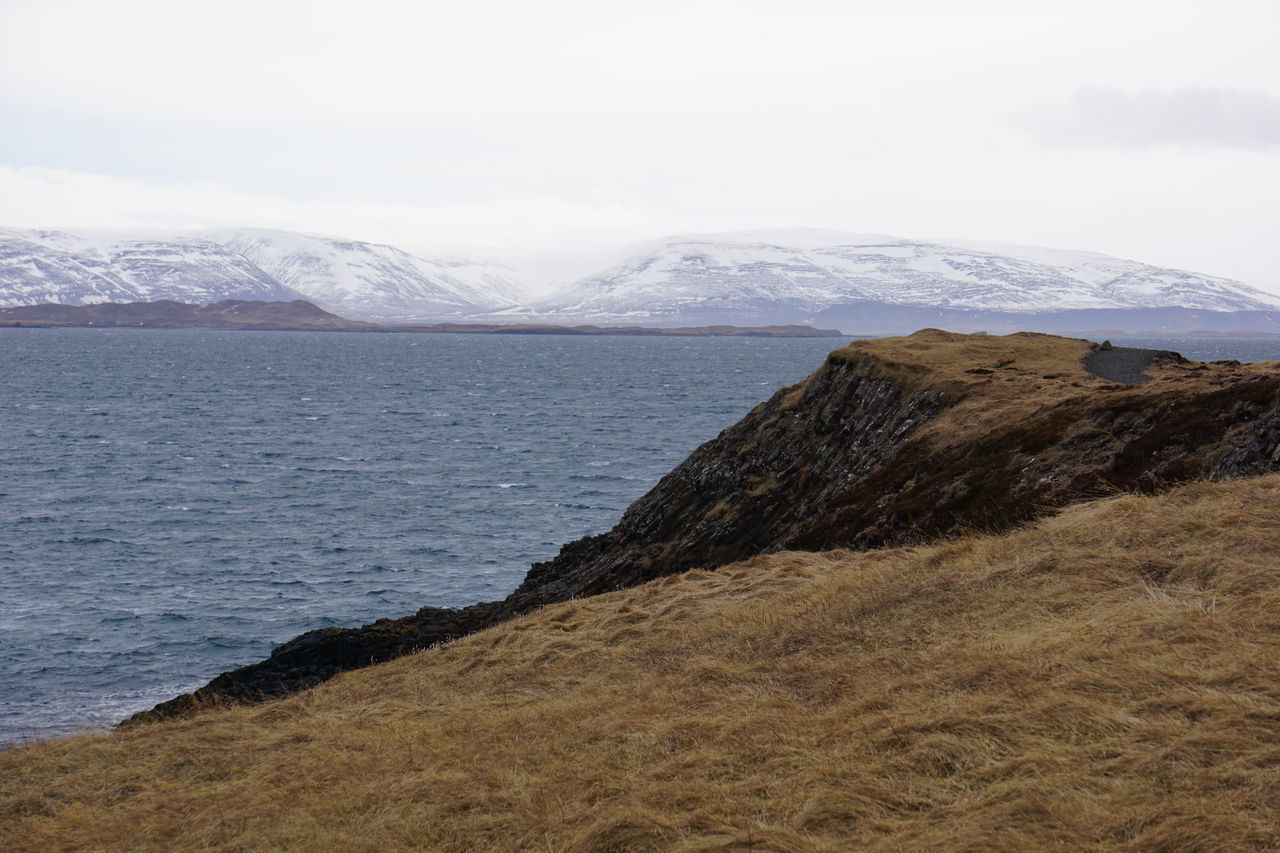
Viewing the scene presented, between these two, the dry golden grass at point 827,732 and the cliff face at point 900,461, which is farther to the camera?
the cliff face at point 900,461

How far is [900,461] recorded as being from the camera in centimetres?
2398

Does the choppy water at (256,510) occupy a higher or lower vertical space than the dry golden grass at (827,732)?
lower

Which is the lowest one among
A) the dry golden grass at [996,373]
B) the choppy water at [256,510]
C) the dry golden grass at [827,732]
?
the choppy water at [256,510]

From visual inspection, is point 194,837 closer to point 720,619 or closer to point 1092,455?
point 720,619

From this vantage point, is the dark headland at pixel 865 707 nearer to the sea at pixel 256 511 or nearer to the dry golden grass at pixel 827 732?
the dry golden grass at pixel 827 732

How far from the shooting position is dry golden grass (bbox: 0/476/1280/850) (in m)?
8.12

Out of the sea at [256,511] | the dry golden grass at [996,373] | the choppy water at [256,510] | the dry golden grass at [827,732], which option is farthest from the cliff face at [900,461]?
the choppy water at [256,510]

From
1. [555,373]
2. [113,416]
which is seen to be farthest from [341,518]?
[555,373]

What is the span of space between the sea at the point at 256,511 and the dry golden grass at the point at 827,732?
25.4 feet

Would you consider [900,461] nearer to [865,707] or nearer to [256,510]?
[865,707]

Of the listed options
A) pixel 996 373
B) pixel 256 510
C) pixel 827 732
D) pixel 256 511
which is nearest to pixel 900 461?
pixel 996 373

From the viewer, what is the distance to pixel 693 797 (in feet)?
29.4

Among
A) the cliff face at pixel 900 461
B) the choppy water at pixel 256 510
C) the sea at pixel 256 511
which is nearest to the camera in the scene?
the cliff face at pixel 900 461

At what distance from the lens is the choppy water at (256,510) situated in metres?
31.6
